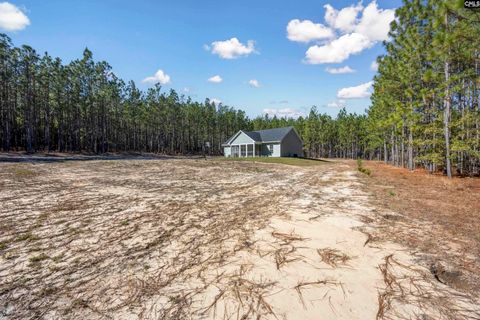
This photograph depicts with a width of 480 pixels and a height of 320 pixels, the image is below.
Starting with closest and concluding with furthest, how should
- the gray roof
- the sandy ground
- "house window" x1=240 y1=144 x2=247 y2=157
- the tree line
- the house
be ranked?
the sandy ground → the tree line → the house → the gray roof → "house window" x1=240 y1=144 x2=247 y2=157

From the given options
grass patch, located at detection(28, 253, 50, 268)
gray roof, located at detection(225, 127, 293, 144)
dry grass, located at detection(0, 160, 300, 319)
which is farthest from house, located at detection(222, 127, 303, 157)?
grass patch, located at detection(28, 253, 50, 268)

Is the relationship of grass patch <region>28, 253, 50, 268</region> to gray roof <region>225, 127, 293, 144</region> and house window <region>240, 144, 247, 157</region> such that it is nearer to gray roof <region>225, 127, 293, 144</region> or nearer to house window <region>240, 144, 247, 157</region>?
gray roof <region>225, 127, 293, 144</region>

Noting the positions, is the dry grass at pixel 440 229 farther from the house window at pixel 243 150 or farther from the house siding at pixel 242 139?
the house window at pixel 243 150

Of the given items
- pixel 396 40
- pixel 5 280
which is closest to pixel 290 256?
pixel 5 280

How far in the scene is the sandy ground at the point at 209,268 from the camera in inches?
81.5

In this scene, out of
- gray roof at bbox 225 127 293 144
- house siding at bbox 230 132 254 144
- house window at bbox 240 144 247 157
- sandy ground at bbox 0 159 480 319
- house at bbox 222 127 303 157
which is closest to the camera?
sandy ground at bbox 0 159 480 319

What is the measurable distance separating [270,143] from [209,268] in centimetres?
3163

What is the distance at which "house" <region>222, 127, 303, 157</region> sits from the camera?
32938 mm

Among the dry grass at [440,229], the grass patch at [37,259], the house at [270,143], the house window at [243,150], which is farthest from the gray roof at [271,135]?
the grass patch at [37,259]

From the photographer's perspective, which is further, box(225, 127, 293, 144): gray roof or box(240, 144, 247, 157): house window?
box(240, 144, 247, 157): house window

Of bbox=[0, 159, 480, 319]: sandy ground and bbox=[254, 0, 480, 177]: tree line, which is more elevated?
bbox=[254, 0, 480, 177]: tree line

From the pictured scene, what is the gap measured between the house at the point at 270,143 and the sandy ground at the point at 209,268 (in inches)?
1111

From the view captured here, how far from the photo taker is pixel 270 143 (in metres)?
33.8

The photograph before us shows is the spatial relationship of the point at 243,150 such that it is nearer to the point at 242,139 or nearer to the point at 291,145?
the point at 242,139
